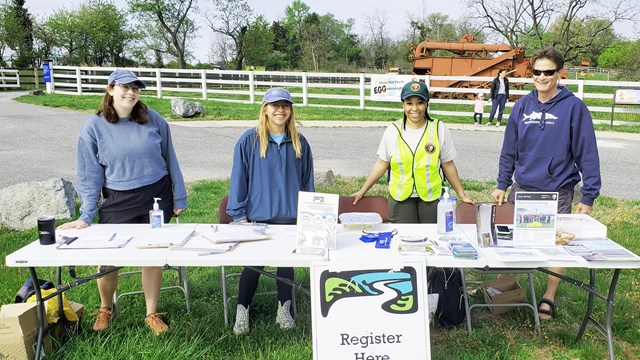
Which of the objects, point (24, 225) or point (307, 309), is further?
point (24, 225)

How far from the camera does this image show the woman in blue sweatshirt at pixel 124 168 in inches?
131

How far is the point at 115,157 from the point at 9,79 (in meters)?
30.3

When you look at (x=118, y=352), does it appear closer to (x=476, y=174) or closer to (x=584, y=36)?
(x=476, y=174)

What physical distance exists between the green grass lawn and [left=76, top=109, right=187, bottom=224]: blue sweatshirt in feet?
2.73

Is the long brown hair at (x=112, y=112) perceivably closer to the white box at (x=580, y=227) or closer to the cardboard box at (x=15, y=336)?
the cardboard box at (x=15, y=336)

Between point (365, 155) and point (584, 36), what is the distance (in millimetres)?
36784

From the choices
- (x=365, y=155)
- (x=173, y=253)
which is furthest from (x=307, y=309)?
(x=365, y=155)

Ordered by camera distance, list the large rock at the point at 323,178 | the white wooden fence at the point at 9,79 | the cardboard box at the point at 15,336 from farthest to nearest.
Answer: the white wooden fence at the point at 9,79 → the large rock at the point at 323,178 → the cardboard box at the point at 15,336

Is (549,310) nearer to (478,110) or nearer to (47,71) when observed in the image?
(478,110)

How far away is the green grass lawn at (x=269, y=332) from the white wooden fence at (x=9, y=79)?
2840 cm

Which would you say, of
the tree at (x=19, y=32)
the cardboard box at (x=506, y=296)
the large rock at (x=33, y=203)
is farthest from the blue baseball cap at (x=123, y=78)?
the tree at (x=19, y=32)

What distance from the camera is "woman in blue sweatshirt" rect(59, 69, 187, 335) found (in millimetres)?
3322

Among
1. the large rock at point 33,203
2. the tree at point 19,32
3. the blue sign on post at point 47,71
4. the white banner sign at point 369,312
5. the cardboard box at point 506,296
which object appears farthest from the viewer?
the tree at point 19,32

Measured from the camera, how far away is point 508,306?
12.2 feet
